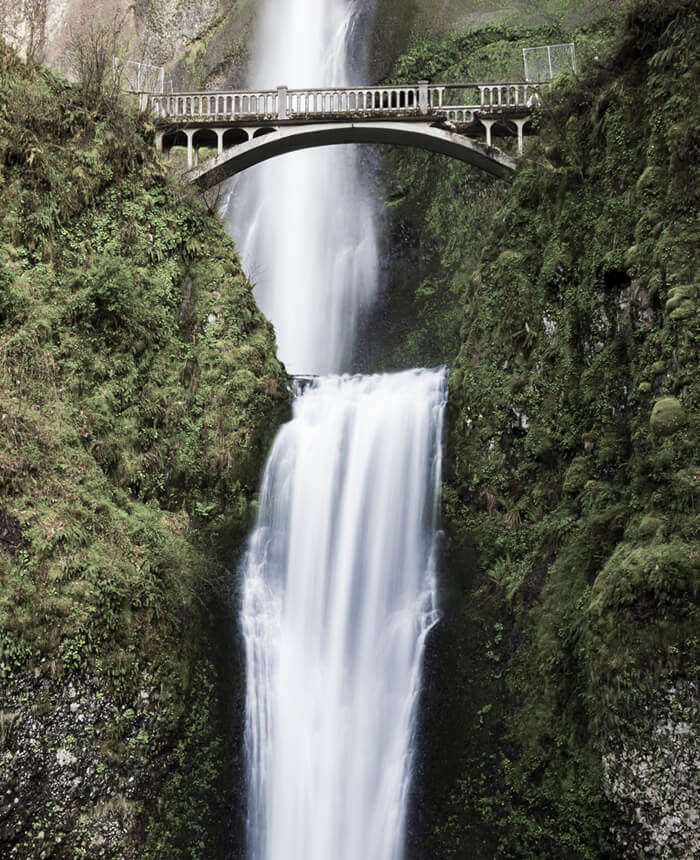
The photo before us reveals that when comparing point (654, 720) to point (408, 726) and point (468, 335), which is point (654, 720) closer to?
point (408, 726)

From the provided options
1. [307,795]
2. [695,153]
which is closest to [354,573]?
[307,795]

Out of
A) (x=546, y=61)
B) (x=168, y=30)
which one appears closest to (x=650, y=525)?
(x=546, y=61)

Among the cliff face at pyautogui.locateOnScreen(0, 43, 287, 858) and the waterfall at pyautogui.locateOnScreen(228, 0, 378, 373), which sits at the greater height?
the waterfall at pyautogui.locateOnScreen(228, 0, 378, 373)

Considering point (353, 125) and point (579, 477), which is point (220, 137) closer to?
point (353, 125)

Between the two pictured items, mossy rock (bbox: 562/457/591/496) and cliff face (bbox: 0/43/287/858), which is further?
mossy rock (bbox: 562/457/591/496)

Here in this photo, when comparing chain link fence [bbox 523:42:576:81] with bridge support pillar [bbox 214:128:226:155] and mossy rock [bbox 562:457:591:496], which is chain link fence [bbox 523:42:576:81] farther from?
mossy rock [bbox 562:457:591:496]

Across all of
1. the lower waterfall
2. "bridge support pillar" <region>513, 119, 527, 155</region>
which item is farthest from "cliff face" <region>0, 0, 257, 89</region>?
the lower waterfall
